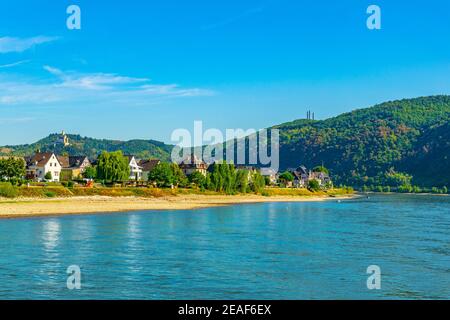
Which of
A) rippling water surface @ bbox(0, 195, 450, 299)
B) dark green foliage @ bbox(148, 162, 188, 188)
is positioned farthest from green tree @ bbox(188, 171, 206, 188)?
rippling water surface @ bbox(0, 195, 450, 299)

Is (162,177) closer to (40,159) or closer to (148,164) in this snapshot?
(40,159)

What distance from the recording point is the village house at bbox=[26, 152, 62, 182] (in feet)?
423

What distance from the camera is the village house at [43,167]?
129m

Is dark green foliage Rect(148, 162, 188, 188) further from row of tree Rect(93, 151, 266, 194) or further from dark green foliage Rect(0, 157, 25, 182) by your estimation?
dark green foliage Rect(0, 157, 25, 182)

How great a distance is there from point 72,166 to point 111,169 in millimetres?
36174

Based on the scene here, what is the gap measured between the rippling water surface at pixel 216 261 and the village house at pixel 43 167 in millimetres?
77085

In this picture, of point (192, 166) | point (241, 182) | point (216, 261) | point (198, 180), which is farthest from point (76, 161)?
point (216, 261)

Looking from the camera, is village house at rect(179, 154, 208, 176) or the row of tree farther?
village house at rect(179, 154, 208, 176)

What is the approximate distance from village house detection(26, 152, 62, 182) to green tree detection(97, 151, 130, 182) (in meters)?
17.3

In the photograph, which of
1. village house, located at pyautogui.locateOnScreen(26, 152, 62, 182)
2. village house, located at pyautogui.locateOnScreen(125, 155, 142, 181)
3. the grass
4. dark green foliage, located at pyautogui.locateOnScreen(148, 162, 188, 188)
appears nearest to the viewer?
the grass

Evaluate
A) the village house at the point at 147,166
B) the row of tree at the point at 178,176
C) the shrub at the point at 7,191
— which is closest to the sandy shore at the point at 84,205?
the shrub at the point at 7,191

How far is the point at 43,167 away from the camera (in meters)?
130

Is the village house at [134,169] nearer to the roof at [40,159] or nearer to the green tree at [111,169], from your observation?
the roof at [40,159]
